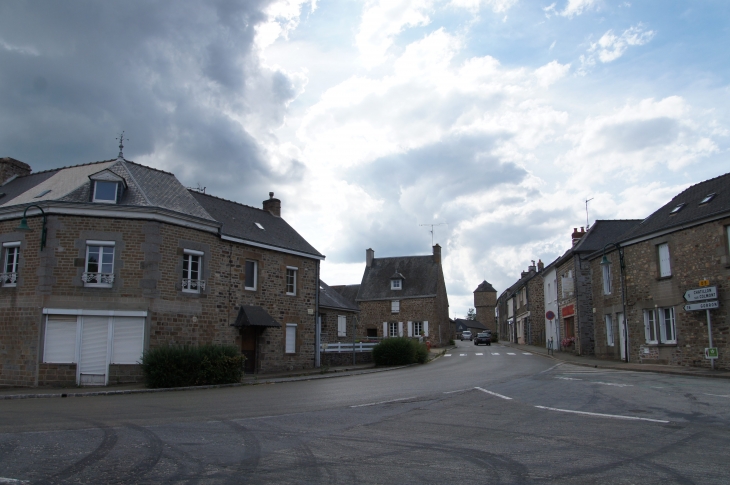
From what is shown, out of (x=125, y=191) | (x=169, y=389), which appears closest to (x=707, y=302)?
(x=169, y=389)

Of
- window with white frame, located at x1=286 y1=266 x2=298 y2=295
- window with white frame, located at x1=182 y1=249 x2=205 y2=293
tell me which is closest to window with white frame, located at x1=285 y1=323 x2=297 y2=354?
window with white frame, located at x1=286 y1=266 x2=298 y2=295

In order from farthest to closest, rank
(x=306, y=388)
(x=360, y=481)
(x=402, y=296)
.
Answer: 1. (x=402, y=296)
2. (x=306, y=388)
3. (x=360, y=481)

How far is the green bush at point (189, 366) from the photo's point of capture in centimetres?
1702

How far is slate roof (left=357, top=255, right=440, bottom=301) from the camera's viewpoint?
172 ft

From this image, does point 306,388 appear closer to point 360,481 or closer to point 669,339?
point 360,481

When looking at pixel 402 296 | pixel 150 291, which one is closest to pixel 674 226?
pixel 150 291

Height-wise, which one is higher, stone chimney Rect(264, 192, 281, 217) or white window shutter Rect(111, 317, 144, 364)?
stone chimney Rect(264, 192, 281, 217)

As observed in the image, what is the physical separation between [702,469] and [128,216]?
17433 mm

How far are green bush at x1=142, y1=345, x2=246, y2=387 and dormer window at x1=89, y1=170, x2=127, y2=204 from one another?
17.8 feet

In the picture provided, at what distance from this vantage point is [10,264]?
63.7 ft

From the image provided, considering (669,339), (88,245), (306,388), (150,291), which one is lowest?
(306,388)

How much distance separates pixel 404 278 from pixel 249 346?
31143 mm

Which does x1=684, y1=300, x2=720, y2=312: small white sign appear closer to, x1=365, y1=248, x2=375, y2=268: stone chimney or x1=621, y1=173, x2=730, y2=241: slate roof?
x1=621, y1=173, x2=730, y2=241: slate roof

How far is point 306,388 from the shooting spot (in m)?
16.6
